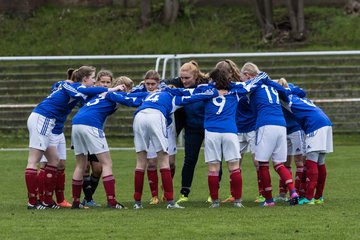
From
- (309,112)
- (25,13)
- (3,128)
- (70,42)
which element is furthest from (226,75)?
(25,13)

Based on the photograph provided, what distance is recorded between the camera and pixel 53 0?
3438 cm

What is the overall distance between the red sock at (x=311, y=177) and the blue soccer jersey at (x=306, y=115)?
1.44 feet

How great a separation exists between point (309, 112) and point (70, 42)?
63.6 feet

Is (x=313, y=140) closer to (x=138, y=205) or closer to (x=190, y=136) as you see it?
(x=190, y=136)

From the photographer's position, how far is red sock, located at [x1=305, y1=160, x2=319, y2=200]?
1302 cm

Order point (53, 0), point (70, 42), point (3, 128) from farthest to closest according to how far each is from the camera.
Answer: point (53, 0)
point (70, 42)
point (3, 128)

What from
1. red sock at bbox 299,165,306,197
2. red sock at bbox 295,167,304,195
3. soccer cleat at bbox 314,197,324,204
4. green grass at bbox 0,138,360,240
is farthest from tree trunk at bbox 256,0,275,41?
soccer cleat at bbox 314,197,324,204

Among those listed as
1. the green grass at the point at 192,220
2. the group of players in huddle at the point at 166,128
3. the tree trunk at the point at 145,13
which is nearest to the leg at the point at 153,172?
the group of players in huddle at the point at 166,128

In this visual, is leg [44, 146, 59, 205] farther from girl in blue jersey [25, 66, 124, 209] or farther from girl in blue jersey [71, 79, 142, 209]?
girl in blue jersey [71, 79, 142, 209]

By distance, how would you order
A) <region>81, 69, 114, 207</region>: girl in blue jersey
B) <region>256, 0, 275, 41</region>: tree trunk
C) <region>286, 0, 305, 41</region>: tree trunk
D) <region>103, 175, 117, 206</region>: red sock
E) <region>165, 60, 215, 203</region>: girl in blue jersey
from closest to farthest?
<region>103, 175, 117, 206</region>: red sock
<region>81, 69, 114, 207</region>: girl in blue jersey
<region>165, 60, 215, 203</region>: girl in blue jersey
<region>286, 0, 305, 41</region>: tree trunk
<region>256, 0, 275, 41</region>: tree trunk

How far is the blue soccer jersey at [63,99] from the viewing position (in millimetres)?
12875

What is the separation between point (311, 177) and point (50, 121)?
10.9 feet

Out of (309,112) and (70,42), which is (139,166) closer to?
(309,112)

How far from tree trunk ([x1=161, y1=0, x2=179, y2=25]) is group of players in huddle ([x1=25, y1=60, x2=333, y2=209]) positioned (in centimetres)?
1912
